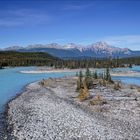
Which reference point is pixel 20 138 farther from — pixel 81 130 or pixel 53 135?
pixel 81 130

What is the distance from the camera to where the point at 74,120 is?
113 ft

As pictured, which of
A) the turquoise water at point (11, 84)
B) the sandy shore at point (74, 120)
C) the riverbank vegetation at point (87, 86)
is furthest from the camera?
the turquoise water at point (11, 84)

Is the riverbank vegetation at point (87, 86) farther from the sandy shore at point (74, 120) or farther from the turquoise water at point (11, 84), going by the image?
the turquoise water at point (11, 84)

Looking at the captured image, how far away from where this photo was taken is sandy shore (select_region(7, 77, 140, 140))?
94.5 ft

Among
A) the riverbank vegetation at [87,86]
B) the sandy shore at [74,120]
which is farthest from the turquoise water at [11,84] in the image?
the riverbank vegetation at [87,86]

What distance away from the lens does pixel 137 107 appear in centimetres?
4322

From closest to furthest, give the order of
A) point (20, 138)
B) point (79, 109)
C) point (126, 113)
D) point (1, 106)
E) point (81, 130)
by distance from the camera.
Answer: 1. point (20, 138)
2. point (81, 130)
3. point (126, 113)
4. point (79, 109)
5. point (1, 106)

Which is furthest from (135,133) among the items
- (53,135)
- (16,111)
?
(16,111)

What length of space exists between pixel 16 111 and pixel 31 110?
1.85 metres

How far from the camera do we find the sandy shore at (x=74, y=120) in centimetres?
2881

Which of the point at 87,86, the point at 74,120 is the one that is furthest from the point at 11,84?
the point at 74,120

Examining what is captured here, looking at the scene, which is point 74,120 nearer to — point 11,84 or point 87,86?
point 87,86

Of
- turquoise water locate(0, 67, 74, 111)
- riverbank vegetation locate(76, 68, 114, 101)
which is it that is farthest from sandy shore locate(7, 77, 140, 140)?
turquoise water locate(0, 67, 74, 111)

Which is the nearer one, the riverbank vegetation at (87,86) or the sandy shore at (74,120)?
the sandy shore at (74,120)
